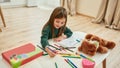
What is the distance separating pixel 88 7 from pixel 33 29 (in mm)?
1542

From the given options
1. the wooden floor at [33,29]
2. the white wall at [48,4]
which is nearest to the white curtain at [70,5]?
the wooden floor at [33,29]

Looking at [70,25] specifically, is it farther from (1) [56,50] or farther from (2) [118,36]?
(1) [56,50]

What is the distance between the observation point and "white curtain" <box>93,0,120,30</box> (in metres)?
2.86

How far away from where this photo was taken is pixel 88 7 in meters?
3.54

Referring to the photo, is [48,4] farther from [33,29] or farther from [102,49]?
[102,49]

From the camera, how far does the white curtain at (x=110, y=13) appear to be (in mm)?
2863

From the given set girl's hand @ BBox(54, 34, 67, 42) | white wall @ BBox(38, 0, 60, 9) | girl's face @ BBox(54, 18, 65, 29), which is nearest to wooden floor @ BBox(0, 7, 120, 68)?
white wall @ BBox(38, 0, 60, 9)

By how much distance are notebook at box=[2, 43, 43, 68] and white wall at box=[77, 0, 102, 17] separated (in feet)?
8.81

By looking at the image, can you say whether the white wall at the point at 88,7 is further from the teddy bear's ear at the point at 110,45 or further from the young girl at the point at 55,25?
the teddy bear's ear at the point at 110,45

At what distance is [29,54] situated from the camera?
913 millimetres

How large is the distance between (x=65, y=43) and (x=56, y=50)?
121 mm

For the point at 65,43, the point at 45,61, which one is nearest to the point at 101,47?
the point at 65,43

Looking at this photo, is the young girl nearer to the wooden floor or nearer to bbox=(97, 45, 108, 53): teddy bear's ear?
bbox=(97, 45, 108, 53): teddy bear's ear

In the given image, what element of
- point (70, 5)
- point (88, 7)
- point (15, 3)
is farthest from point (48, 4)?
point (88, 7)
